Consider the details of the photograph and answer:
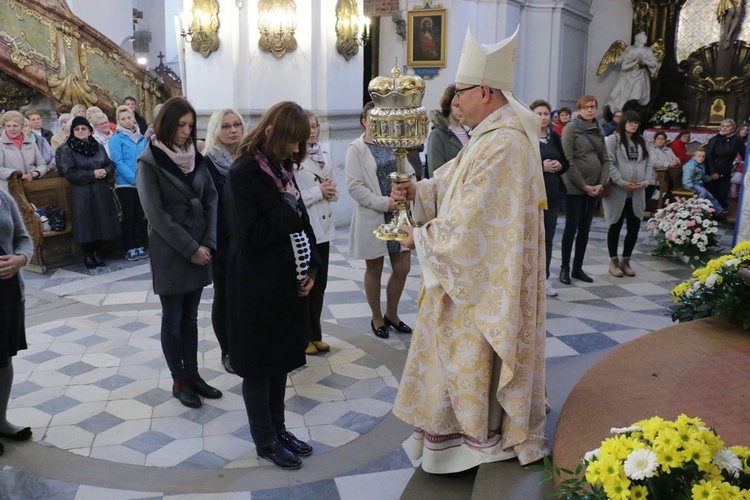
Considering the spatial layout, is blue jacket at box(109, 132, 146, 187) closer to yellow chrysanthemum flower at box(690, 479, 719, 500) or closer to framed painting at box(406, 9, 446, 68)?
framed painting at box(406, 9, 446, 68)

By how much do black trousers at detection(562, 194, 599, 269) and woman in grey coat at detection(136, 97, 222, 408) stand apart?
3.74 m

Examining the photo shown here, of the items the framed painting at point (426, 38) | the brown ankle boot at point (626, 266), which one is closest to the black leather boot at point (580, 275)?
the brown ankle boot at point (626, 266)

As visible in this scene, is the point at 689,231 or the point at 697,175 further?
the point at 697,175

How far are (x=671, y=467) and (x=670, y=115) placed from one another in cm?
1415

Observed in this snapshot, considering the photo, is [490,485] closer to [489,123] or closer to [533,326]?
[533,326]

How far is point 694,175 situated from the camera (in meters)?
9.74

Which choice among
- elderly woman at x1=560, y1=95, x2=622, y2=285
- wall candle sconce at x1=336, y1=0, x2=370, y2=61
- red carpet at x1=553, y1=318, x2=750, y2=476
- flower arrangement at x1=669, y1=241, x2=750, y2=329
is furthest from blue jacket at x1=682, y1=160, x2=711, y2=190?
red carpet at x1=553, y1=318, x2=750, y2=476

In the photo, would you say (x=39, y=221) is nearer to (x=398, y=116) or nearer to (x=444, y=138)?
(x=444, y=138)

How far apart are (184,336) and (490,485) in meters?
2.17

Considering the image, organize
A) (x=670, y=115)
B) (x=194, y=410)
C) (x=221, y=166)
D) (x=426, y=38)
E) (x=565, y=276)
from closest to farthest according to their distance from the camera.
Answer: (x=194, y=410) → (x=221, y=166) → (x=565, y=276) → (x=426, y=38) → (x=670, y=115)

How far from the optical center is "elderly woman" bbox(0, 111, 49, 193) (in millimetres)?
7031

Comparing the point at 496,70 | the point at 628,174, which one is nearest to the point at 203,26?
the point at 628,174

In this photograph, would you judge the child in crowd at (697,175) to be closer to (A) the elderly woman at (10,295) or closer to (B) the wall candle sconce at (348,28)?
(B) the wall candle sconce at (348,28)

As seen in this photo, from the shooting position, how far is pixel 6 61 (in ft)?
37.4
